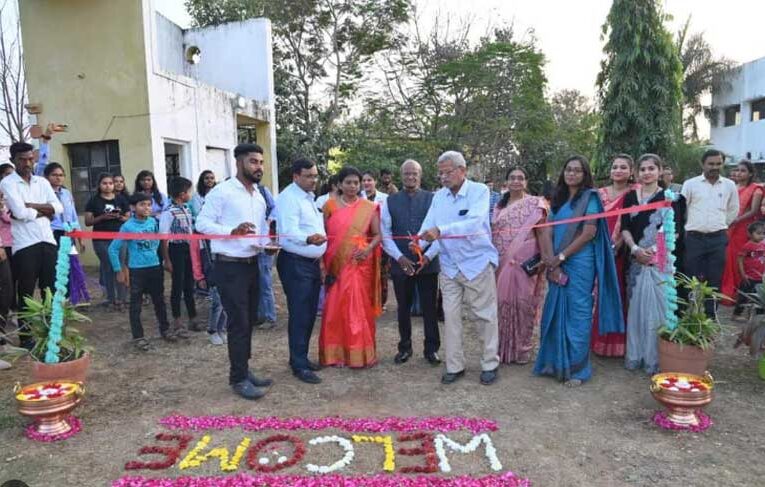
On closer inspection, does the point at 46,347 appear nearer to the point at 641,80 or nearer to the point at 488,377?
the point at 488,377

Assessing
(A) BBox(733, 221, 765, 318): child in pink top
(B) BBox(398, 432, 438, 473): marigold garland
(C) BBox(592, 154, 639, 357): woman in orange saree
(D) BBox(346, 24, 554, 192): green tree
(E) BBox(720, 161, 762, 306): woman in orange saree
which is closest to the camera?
(B) BBox(398, 432, 438, 473): marigold garland

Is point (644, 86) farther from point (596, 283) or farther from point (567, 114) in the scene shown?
point (596, 283)

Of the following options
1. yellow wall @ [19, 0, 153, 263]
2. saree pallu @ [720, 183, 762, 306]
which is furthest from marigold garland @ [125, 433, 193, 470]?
yellow wall @ [19, 0, 153, 263]

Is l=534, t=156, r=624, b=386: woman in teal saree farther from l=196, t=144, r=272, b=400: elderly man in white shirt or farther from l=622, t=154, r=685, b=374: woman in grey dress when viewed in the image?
l=196, t=144, r=272, b=400: elderly man in white shirt

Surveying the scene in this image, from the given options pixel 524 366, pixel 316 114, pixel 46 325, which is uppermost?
pixel 316 114

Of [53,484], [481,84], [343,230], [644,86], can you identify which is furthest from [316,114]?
[53,484]

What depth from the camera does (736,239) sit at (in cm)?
678

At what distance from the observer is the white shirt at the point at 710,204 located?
566cm

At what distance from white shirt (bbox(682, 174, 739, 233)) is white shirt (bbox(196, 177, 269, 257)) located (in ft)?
14.9

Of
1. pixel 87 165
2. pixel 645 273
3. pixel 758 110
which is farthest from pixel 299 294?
pixel 758 110

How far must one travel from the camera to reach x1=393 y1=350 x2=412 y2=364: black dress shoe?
496 cm

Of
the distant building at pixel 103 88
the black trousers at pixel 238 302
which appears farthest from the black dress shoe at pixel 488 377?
the distant building at pixel 103 88

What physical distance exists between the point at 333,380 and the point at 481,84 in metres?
15.1

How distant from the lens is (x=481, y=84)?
17.7 meters
